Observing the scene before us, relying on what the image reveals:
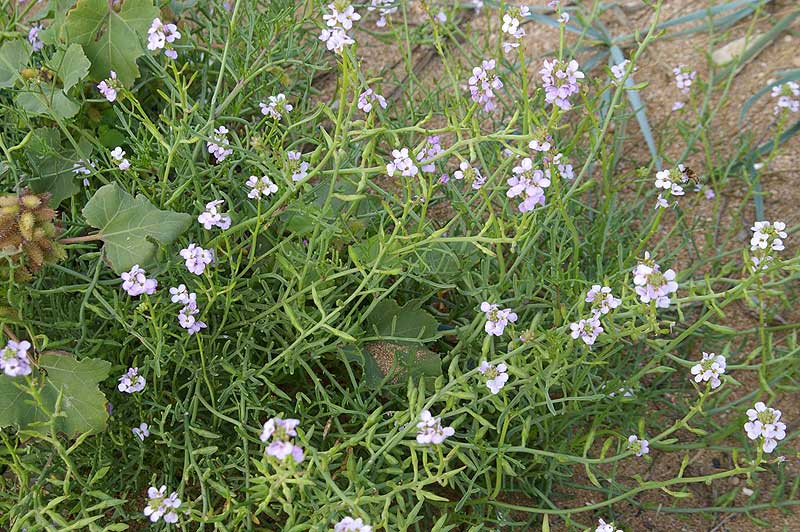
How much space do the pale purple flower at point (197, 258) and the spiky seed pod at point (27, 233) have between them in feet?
0.89

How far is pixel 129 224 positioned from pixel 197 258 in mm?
189

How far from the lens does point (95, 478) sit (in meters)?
1.48

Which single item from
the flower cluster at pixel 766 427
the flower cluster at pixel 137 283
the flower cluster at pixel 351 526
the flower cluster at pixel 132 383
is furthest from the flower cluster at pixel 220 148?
the flower cluster at pixel 766 427

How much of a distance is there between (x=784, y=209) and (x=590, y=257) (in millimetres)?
789

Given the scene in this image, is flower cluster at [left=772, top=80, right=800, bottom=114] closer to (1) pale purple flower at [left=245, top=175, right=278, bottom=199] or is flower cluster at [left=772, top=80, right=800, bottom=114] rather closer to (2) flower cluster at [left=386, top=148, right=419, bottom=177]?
(2) flower cluster at [left=386, top=148, right=419, bottom=177]

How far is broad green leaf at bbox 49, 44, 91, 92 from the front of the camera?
183 cm

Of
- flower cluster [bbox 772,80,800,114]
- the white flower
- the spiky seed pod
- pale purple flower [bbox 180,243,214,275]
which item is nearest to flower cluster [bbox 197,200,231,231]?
pale purple flower [bbox 180,243,214,275]

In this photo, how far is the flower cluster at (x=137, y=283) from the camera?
147 centimetres

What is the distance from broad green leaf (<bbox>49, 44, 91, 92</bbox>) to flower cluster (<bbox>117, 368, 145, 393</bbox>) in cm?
65

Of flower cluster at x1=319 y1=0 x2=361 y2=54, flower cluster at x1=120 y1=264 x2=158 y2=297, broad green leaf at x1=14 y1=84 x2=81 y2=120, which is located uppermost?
flower cluster at x1=319 y1=0 x2=361 y2=54

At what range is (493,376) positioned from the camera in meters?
1.43

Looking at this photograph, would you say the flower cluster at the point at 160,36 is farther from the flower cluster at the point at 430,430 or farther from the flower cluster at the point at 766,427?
the flower cluster at the point at 766,427

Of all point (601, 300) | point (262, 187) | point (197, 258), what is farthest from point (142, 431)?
point (601, 300)

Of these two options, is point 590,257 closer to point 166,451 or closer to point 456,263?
point 456,263
